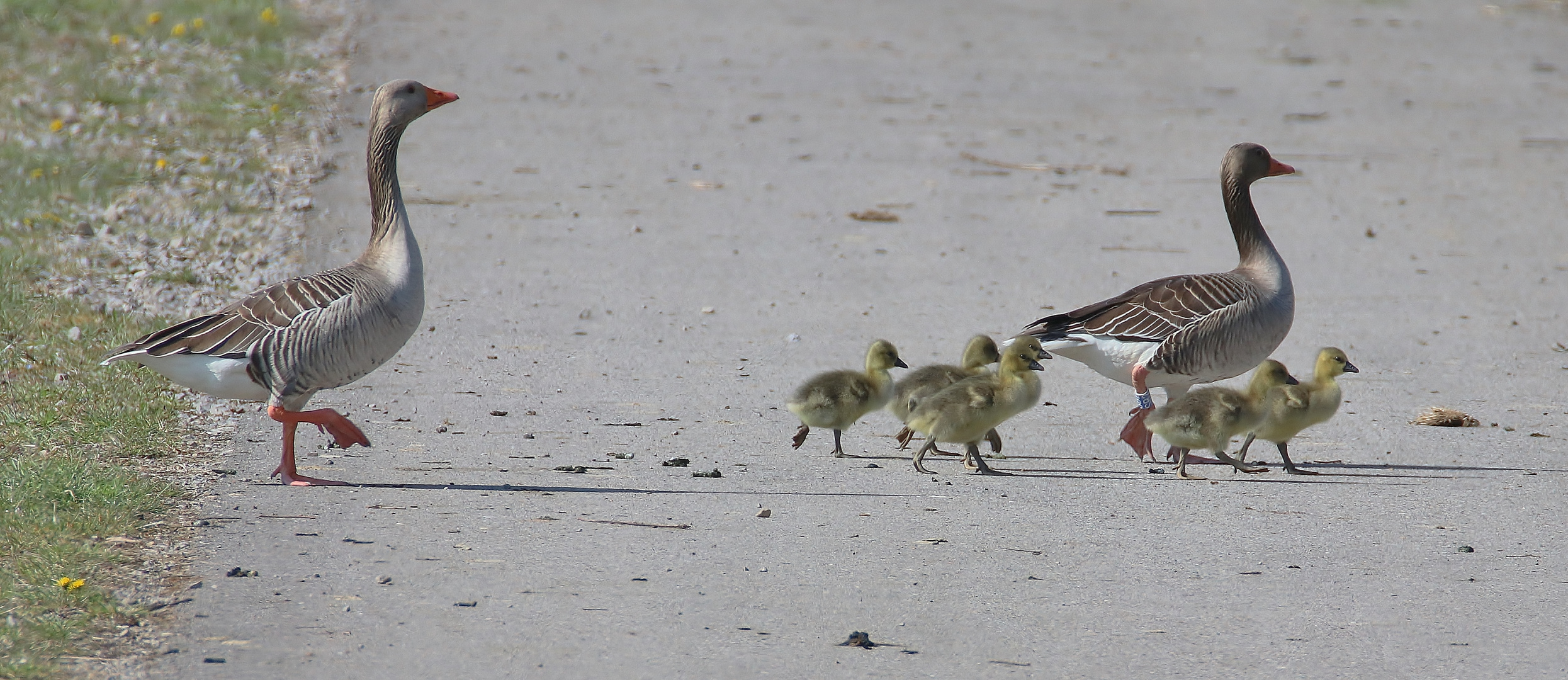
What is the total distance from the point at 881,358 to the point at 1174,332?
1.33m

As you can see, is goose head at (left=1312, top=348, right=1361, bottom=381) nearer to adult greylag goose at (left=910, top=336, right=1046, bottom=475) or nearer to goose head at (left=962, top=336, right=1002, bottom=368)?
adult greylag goose at (left=910, top=336, right=1046, bottom=475)

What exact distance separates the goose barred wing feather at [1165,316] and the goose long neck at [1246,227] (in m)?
0.33

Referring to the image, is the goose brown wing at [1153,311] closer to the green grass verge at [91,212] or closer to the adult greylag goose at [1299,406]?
the adult greylag goose at [1299,406]

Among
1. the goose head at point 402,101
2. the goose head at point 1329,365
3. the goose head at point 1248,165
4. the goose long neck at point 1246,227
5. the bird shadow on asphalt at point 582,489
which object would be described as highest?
the goose head at point 402,101

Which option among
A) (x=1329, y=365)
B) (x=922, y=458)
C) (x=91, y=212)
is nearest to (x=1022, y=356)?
(x=922, y=458)

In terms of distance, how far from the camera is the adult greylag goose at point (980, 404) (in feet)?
20.1

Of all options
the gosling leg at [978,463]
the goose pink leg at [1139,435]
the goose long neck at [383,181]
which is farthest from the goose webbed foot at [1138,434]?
the goose long neck at [383,181]

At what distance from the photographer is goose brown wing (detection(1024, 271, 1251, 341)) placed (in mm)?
6812

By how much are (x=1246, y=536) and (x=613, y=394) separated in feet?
10.1

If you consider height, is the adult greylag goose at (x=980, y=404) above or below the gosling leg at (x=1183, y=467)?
above

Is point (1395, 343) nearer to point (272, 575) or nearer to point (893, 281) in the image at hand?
point (893, 281)

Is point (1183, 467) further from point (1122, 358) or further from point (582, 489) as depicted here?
point (582, 489)

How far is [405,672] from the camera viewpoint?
4082 mm

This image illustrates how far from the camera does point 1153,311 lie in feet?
22.6
